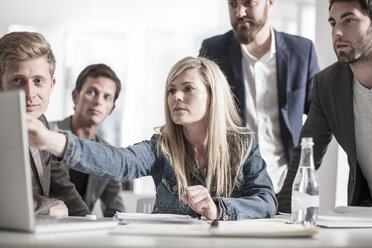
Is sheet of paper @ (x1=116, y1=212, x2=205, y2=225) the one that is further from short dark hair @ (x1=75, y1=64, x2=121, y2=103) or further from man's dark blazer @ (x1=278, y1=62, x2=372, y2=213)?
short dark hair @ (x1=75, y1=64, x2=121, y2=103)

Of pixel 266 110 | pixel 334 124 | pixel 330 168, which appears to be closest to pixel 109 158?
pixel 334 124

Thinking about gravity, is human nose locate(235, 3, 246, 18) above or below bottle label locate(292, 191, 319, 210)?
above

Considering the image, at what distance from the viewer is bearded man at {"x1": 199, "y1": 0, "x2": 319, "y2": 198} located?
2.87m

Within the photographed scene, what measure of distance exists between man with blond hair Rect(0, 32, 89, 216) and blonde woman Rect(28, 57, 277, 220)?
0.39m

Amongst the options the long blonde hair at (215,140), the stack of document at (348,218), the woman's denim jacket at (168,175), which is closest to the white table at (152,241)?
the stack of document at (348,218)

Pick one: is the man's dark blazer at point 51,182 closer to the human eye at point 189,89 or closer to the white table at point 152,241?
the human eye at point 189,89

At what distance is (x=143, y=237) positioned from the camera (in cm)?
Result: 114

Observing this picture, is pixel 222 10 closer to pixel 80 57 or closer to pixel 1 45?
pixel 80 57

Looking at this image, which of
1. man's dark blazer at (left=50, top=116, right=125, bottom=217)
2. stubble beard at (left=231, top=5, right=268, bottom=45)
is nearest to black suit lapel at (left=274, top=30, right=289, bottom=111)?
stubble beard at (left=231, top=5, right=268, bottom=45)

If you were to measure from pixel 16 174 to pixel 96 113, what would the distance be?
7.19ft

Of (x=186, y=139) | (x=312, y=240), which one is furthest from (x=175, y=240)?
(x=186, y=139)

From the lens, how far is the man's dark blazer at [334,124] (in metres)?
2.35

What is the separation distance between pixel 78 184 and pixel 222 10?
Result: 4242 millimetres

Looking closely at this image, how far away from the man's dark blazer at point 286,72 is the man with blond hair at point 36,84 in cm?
105
